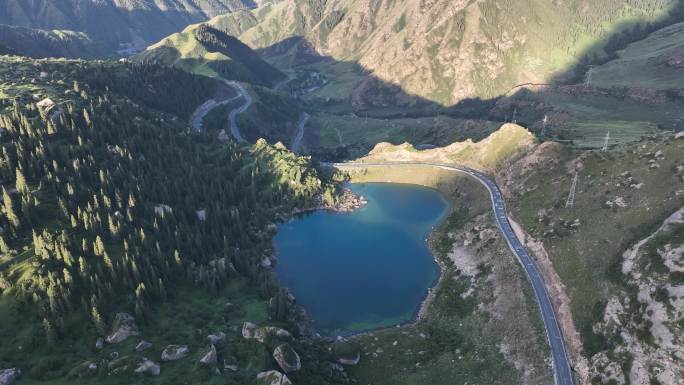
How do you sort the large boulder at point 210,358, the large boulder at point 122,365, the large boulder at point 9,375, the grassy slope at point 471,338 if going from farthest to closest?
the grassy slope at point 471,338, the large boulder at point 210,358, the large boulder at point 122,365, the large boulder at point 9,375

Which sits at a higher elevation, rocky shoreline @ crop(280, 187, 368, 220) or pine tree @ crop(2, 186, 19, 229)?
Answer: pine tree @ crop(2, 186, 19, 229)

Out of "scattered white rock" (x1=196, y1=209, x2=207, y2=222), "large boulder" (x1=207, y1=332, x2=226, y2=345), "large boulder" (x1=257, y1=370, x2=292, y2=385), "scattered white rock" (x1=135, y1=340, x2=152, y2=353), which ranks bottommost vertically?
"large boulder" (x1=207, y1=332, x2=226, y2=345)

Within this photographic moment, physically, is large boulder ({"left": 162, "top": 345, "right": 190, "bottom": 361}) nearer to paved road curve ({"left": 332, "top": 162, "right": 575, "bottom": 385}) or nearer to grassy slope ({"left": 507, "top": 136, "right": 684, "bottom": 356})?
paved road curve ({"left": 332, "top": 162, "right": 575, "bottom": 385})

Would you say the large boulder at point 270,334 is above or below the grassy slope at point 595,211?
below

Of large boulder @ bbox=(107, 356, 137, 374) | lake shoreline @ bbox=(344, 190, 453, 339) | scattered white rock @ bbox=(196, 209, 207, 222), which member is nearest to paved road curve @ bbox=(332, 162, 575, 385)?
lake shoreline @ bbox=(344, 190, 453, 339)

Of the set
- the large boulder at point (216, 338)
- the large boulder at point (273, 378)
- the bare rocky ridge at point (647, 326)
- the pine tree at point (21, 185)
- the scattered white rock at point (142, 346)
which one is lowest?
the large boulder at point (216, 338)

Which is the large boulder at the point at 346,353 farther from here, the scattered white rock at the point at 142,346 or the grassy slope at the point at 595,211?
the grassy slope at the point at 595,211

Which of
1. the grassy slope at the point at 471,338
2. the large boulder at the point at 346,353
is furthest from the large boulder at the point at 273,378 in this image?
the grassy slope at the point at 471,338

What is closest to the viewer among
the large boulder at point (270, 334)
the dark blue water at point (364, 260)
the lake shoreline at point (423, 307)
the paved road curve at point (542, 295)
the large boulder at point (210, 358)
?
the paved road curve at point (542, 295)
